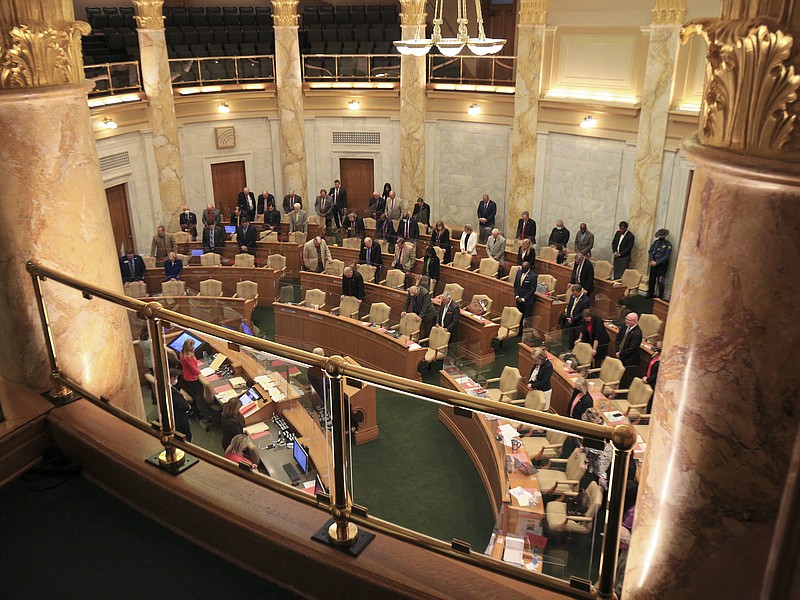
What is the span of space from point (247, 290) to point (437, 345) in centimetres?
435

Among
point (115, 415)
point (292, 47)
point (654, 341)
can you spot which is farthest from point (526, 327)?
point (292, 47)

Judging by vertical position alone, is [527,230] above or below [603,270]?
above

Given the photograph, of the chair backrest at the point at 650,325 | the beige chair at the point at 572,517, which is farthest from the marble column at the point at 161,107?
the beige chair at the point at 572,517

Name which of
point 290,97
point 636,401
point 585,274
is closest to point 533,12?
point 290,97

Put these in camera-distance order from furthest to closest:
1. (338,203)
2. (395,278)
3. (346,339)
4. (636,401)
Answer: (338,203)
(395,278)
(346,339)
(636,401)

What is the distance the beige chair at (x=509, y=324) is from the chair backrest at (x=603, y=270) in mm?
2480

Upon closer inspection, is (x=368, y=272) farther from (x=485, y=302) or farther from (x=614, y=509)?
(x=614, y=509)

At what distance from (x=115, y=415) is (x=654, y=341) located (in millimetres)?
8315

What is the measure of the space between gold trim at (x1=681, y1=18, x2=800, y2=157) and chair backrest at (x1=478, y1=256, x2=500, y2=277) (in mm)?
11057

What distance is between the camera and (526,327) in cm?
1125

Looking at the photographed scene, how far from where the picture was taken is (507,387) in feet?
29.6

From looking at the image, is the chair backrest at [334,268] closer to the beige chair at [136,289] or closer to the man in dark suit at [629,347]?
the beige chair at [136,289]

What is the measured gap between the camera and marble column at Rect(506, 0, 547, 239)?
613 inches

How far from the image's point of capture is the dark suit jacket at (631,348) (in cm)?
963
